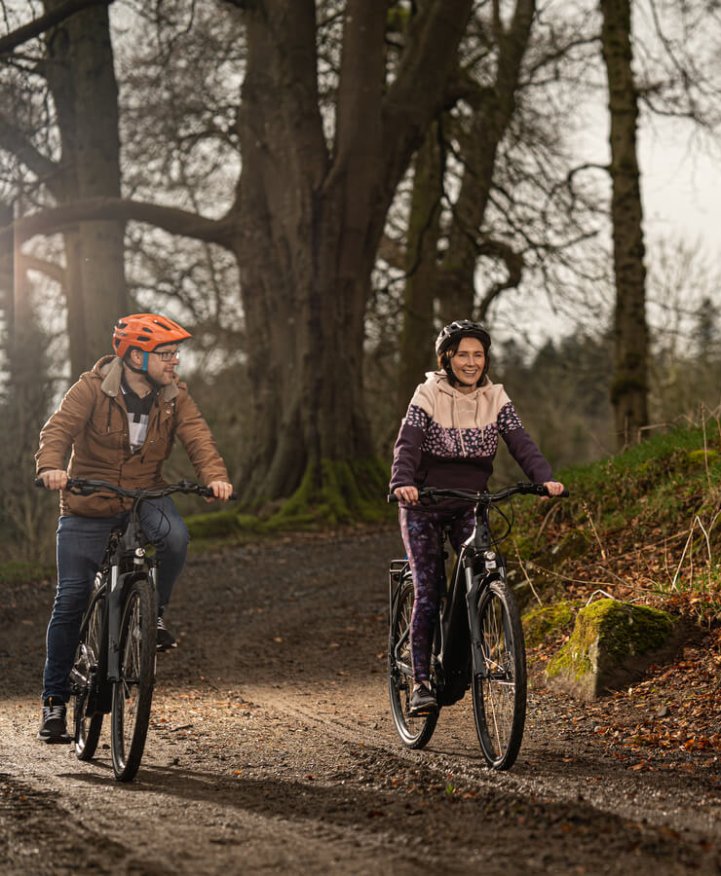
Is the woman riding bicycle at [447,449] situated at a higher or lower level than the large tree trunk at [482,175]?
lower

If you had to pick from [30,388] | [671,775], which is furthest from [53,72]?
[671,775]

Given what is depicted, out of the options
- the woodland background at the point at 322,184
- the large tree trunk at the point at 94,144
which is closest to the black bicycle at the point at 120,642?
the woodland background at the point at 322,184

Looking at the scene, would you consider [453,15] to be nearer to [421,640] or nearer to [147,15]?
[147,15]

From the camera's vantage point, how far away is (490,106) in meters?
19.6

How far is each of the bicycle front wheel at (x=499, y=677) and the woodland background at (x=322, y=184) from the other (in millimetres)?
7108

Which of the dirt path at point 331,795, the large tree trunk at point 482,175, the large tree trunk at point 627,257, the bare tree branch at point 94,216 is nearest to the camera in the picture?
the dirt path at point 331,795

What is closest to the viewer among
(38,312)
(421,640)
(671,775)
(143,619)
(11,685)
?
(671,775)

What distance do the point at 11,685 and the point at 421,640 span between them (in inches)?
159

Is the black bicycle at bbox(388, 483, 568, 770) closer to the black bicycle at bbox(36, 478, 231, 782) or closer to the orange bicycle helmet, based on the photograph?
the black bicycle at bbox(36, 478, 231, 782)

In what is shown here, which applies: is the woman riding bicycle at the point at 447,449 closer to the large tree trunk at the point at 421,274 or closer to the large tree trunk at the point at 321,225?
the large tree trunk at the point at 321,225

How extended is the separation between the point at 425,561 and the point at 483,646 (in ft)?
1.80

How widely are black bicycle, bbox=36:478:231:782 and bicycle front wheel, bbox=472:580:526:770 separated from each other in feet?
4.44

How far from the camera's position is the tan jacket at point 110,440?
19.3 ft

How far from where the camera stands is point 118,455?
5977 mm
